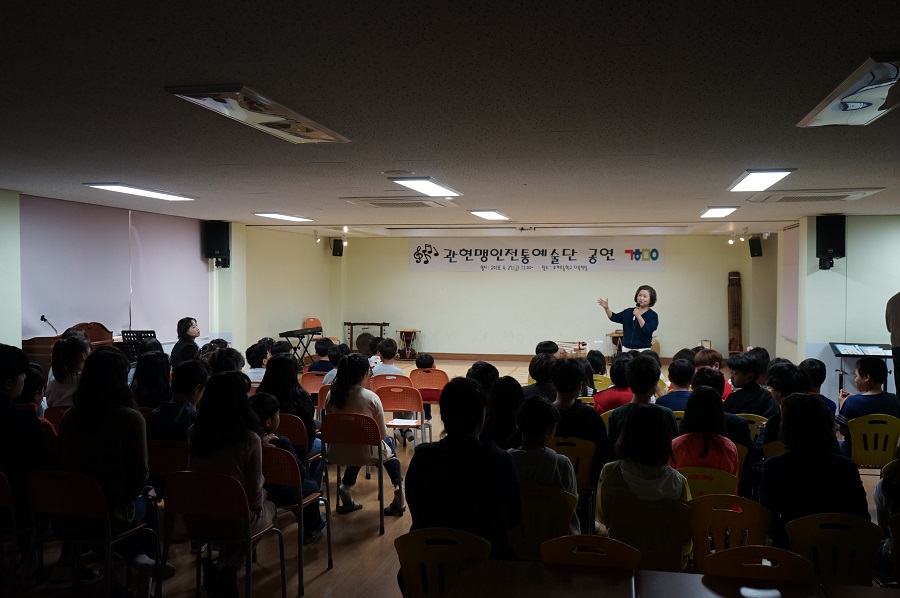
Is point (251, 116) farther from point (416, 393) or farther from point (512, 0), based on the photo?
point (416, 393)

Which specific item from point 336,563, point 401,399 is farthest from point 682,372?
point 336,563

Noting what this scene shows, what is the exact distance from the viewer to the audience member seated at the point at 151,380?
4898 millimetres

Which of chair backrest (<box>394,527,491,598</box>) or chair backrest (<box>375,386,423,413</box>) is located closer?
chair backrest (<box>394,527,491,598</box>)

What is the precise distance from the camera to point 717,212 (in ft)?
30.5

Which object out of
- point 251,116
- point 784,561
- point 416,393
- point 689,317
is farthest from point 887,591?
point 689,317

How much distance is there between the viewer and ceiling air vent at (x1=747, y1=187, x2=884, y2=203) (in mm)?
6836

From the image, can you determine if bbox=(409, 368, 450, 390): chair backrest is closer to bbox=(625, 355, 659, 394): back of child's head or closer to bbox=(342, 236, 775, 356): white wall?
bbox=(625, 355, 659, 394): back of child's head

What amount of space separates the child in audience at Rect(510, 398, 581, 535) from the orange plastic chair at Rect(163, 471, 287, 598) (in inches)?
51.2

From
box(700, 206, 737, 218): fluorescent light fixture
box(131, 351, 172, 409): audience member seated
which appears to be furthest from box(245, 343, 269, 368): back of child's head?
box(700, 206, 737, 218): fluorescent light fixture

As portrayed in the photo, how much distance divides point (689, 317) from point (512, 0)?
12.9 m

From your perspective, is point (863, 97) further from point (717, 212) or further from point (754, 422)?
point (717, 212)

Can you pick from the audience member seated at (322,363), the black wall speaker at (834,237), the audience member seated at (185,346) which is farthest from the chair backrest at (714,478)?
the black wall speaker at (834,237)

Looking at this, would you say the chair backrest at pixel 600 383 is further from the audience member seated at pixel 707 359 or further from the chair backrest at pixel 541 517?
the chair backrest at pixel 541 517

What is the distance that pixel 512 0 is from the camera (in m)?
2.12
